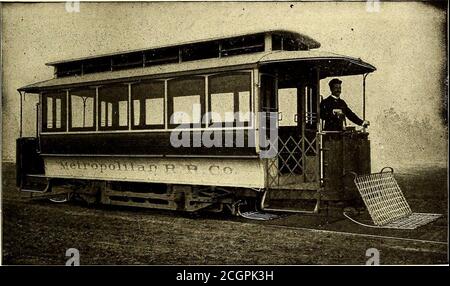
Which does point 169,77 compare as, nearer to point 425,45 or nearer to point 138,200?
point 138,200

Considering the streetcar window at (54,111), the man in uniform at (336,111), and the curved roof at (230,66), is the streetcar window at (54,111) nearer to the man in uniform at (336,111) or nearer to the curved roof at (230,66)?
the curved roof at (230,66)

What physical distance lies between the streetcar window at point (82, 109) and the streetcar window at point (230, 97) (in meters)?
1.88

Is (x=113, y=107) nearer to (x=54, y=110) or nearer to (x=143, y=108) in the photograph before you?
(x=143, y=108)

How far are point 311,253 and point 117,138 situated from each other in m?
2.97

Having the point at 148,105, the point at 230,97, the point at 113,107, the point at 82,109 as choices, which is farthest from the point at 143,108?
the point at 230,97

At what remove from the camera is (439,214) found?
17.7 feet

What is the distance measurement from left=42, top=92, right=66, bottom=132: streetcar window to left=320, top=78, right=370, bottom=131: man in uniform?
3.59 m

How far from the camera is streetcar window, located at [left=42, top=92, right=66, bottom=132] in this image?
7020 mm

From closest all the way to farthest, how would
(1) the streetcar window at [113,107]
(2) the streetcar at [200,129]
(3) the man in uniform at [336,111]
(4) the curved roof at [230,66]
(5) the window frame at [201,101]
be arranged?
(4) the curved roof at [230,66]
(2) the streetcar at [200,129]
(5) the window frame at [201,101]
(3) the man in uniform at [336,111]
(1) the streetcar window at [113,107]

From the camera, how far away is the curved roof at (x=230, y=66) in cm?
529

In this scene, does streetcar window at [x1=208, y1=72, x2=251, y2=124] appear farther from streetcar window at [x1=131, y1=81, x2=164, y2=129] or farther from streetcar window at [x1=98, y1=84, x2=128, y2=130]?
streetcar window at [x1=98, y1=84, x2=128, y2=130]

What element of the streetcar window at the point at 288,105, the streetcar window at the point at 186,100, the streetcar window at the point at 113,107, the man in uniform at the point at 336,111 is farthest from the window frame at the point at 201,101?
the man in uniform at the point at 336,111
